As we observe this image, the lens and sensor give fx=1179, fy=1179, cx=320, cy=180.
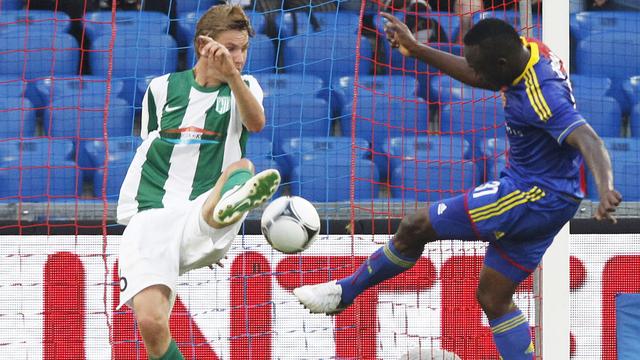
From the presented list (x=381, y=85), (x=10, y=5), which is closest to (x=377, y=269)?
(x=381, y=85)

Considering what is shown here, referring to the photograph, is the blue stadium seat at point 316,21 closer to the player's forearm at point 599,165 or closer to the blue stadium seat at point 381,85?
the blue stadium seat at point 381,85

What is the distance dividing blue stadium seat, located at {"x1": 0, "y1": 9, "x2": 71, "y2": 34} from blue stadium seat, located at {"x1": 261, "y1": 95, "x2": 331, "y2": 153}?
1.87 m

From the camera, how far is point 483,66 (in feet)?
17.3

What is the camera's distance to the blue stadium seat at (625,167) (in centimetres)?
864

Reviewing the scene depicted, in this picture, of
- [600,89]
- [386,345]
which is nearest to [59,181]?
[386,345]

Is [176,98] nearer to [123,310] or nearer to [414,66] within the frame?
[123,310]

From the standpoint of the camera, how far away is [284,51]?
9508 millimetres

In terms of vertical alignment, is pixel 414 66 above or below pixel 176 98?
above

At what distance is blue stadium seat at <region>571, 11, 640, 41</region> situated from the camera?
31.9 feet

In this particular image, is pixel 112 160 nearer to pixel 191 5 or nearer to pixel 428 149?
pixel 191 5

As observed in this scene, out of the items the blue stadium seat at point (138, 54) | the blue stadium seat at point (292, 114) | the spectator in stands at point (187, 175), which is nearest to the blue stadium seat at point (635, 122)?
the blue stadium seat at point (292, 114)

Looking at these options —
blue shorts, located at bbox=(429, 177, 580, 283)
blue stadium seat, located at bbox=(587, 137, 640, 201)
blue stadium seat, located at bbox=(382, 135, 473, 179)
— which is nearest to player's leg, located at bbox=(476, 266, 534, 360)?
blue shorts, located at bbox=(429, 177, 580, 283)

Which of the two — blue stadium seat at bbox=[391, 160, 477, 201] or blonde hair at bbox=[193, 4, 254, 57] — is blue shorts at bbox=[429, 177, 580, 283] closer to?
blonde hair at bbox=[193, 4, 254, 57]

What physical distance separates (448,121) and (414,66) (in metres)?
0.61
